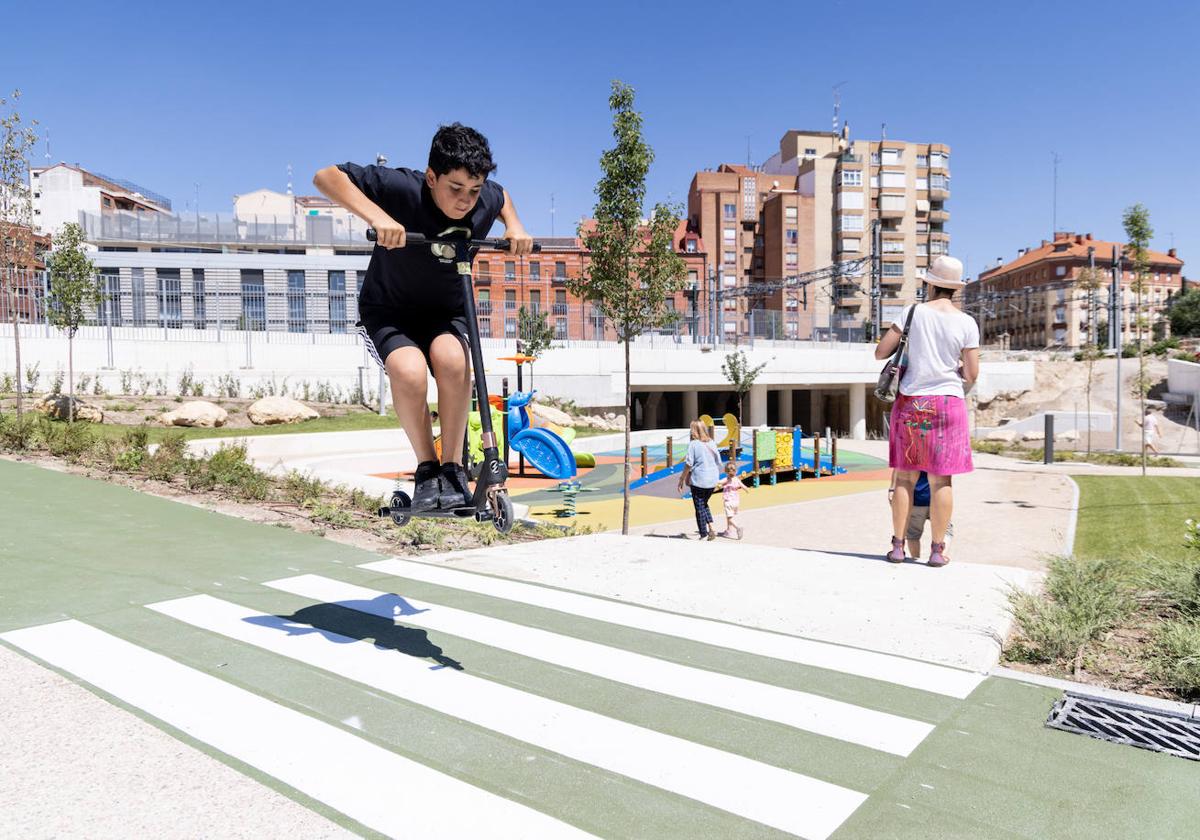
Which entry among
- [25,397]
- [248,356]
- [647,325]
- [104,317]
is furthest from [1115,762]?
[104,317]

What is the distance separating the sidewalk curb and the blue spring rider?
14.1 m

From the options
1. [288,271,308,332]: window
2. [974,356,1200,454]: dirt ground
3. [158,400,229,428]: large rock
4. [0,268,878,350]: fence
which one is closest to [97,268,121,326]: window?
[0,268,878,350]: fence

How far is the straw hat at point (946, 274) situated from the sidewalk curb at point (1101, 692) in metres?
3.47

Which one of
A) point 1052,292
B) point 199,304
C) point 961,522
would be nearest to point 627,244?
point 961,522

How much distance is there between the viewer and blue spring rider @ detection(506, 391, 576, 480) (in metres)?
18.5

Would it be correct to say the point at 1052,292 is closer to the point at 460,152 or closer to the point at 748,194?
the point at 748,194

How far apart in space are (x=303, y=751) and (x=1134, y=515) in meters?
14.9

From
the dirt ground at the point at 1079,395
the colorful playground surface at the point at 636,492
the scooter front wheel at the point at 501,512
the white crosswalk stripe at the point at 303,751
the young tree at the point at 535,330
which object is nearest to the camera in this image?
the white crosswalk stripe at the point at 303,751

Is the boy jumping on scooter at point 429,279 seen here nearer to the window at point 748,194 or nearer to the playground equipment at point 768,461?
the playground equipment at point 768,461

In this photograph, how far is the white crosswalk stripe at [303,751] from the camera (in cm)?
285

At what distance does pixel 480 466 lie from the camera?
450 cm

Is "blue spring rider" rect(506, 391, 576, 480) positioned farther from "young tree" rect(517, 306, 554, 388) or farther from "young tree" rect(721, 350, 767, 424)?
"young tree" rect(721, 350, 767, 424)

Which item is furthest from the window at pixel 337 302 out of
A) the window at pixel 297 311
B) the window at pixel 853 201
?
the window at pixel 853 201

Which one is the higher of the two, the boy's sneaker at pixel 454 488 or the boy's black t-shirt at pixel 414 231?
the boy's black t-shirt at pixel 414 231
